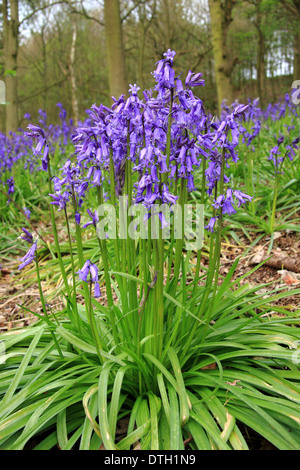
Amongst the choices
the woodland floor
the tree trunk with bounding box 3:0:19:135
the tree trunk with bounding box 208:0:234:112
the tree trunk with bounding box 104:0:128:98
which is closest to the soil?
the woodland floor

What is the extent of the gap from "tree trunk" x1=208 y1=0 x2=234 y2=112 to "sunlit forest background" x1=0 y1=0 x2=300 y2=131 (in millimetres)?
20

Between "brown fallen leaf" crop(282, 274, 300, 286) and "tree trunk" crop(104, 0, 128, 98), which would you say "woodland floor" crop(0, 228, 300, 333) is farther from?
"tree trunk" crop(104, 0, 128, 98)

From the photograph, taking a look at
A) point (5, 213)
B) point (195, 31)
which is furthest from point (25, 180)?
point (195, 31)

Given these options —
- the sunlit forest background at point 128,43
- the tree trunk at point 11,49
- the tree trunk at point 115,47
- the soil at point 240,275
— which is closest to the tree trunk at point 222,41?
the sunlit forest background at point 128,43

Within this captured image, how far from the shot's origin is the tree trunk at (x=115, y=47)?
7.68 m

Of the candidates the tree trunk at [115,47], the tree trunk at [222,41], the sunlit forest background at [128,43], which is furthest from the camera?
the sunlit forest background at [128,43]

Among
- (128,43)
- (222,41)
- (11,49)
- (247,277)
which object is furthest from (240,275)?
(128,43)

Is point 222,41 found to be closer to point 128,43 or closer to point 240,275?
point 240,275

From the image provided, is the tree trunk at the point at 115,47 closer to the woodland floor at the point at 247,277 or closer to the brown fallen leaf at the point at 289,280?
the woodland floor at the point at 247,277

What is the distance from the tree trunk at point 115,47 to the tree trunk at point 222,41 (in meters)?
2.14

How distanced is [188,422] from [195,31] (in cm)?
2073

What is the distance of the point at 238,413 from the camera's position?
5.91 feet

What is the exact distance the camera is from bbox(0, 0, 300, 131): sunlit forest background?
36.6ft
